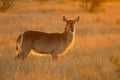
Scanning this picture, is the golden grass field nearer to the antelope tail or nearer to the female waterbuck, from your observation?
the female waterbuck

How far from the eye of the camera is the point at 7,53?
439 inches

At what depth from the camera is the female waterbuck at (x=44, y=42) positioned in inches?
388

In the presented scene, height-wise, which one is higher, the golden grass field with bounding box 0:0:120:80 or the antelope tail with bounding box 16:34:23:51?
the antelope tail with bounding box 16:34:23:51

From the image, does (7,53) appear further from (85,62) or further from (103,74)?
(103,74)

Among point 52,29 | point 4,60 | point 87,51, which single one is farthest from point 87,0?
point 4,60

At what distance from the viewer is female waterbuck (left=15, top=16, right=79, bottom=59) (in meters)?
9.84

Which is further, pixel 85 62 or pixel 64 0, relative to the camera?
pixel 64 0

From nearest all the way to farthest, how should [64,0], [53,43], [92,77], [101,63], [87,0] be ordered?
[92,77]
[101,63]
[53,43]
[87,0]
[64,0]

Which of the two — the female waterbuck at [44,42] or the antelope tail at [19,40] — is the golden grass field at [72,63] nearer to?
the female waterbuck at [44,42]

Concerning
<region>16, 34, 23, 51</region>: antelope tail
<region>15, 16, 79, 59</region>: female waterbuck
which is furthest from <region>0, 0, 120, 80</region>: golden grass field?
<region>16, 34, 23, 51</region>: antelope tail

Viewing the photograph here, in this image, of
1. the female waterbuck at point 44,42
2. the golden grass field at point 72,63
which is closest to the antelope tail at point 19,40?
the female waterbuck at point 44,42

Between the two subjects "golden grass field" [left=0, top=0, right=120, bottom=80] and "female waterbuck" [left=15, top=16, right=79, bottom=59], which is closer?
"golden grass field" [left=0, top=0, right=120, bottom=80]

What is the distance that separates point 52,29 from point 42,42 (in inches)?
312

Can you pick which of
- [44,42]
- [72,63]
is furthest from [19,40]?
[72,63]
